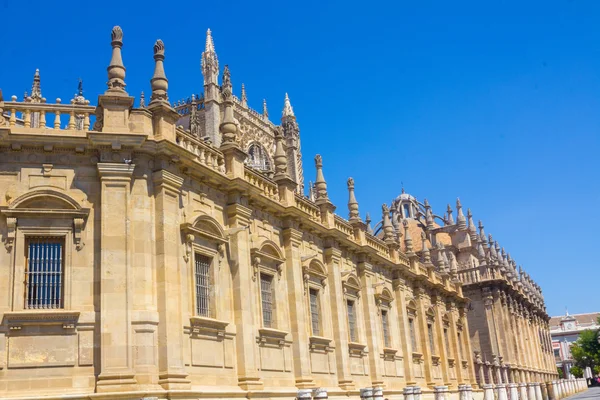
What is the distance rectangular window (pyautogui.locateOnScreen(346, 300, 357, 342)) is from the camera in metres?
29.2

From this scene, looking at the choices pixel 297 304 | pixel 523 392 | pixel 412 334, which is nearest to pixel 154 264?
pixel 297 304

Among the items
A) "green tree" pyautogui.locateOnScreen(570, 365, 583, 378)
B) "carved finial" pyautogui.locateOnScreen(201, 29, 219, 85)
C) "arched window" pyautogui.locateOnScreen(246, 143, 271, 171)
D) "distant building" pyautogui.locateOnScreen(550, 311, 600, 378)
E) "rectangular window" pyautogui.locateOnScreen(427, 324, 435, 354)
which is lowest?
"green tree" pyautogui.locateOnScreen(570, 365, 583, 378)

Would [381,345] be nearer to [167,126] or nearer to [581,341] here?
[167,126]

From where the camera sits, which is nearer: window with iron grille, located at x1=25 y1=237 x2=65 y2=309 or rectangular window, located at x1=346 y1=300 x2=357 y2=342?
window with iron grille, located at x1=25 y1=237 x2=65 y2=309

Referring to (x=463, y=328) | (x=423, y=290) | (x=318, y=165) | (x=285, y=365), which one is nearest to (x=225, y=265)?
(x=285, y=365)

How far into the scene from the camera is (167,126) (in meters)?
19.0

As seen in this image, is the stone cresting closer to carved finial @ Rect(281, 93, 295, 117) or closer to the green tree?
carved finial @ Rect(281, 93, 295, 117)

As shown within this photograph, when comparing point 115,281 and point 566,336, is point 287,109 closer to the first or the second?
point 115,281

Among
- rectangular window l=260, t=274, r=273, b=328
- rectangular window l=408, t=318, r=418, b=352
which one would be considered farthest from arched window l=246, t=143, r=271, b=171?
rectangular window l=260, t=274, r=273, b=328

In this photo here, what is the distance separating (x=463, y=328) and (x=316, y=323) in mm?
22278

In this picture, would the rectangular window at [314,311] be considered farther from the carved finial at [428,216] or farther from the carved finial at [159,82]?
the carved finial at [428,216]

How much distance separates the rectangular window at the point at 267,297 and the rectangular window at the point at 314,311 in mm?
3147

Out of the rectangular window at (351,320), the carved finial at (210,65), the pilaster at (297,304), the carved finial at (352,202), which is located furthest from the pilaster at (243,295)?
the carved finial at (210,65)

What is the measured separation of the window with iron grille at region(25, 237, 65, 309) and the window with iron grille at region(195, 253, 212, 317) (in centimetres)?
401
